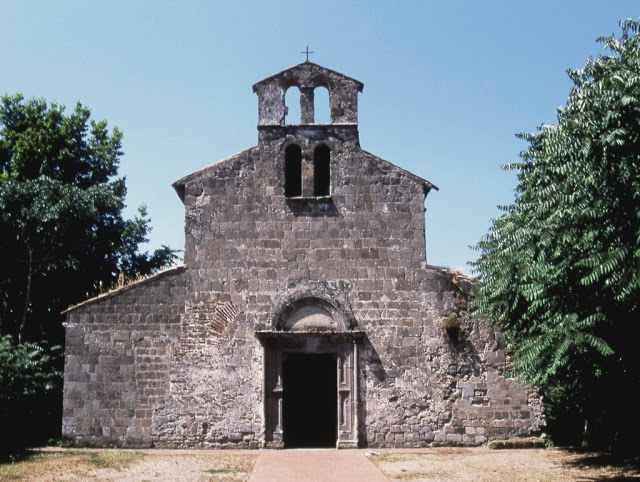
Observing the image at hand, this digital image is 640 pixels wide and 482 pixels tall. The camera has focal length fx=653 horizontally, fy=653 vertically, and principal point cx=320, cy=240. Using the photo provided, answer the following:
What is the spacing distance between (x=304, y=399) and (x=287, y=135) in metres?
→ 7.99

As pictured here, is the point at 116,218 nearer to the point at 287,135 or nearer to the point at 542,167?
the point at 287,135

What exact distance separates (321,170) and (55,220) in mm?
9321

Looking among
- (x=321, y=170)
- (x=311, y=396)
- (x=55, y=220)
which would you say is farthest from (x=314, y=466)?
(x=55, y=220)

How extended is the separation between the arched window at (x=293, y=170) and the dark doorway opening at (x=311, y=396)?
5218mm

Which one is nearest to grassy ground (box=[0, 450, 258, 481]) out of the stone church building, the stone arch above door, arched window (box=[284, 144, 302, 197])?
the stone church building

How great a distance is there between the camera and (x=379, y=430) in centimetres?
1577

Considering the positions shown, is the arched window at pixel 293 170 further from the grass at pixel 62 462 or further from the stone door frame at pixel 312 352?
the grass at pixel 62 462

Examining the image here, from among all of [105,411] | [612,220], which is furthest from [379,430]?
[612,220]

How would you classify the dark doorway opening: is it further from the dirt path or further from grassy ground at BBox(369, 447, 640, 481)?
grassy ground at BBox(369, 447, 640, 481)

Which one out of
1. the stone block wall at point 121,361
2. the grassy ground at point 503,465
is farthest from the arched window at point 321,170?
the grassy ground at point 503,465

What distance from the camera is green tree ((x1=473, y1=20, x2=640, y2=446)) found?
8727mm

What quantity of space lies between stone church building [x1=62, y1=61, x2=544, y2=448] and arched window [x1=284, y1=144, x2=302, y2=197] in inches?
11.1

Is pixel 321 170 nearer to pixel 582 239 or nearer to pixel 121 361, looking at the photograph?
pixel 121 361

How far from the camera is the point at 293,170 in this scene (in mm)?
17297
